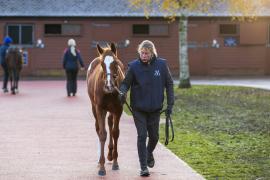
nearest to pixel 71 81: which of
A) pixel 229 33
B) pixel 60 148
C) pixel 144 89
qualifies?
pixel 60 148

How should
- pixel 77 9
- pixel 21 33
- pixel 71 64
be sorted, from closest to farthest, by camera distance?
pixel 71 64
pixel 21 33
pixel 77 9

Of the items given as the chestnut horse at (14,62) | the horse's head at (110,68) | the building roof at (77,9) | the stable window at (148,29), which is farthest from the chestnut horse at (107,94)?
the stable window at (148,29)

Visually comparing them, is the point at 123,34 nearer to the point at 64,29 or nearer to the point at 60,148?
the point at 64,29

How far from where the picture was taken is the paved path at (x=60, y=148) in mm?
9531

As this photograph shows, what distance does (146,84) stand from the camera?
30.8 ft

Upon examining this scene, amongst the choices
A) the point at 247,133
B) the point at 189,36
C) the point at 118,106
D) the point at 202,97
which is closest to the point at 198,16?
the point at 189,36

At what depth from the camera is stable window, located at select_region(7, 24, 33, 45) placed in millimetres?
40094

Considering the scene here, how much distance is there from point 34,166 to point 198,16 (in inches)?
1237

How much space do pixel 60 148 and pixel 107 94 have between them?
2.61m

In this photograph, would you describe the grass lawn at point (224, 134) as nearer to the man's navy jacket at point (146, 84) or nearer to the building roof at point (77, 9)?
the man's navy jacket at point (146, 84)

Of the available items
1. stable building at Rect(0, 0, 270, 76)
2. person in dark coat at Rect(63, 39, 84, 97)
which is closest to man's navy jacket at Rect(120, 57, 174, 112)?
person in dark coat at Rect(63, 39, 84, 97)

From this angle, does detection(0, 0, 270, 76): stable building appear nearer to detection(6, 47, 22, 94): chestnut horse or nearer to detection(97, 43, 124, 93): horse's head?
detection(6, 47, 22, 94): chestnut horse

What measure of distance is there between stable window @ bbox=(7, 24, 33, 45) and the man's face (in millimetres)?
31578

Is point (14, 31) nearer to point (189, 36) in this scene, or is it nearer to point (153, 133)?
point (189, 36)
